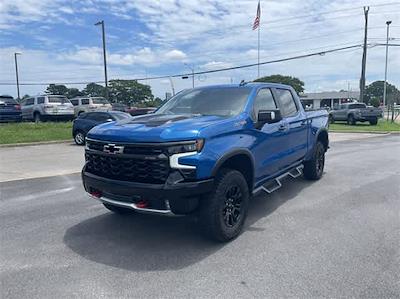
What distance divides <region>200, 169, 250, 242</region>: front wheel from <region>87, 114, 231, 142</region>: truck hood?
63 centimetres

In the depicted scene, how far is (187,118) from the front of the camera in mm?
4676

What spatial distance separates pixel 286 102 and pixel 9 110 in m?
18.7

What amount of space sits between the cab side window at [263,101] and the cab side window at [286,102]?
28 cm

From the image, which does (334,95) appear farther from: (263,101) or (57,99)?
(263,101)

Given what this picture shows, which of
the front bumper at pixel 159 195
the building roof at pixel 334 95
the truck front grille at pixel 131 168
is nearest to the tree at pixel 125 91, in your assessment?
the building roof at pixel 334 95

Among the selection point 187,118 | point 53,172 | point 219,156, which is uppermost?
point 187,118

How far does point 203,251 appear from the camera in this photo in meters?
4.18

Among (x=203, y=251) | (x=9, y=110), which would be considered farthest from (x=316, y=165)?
(x=9, y=110)

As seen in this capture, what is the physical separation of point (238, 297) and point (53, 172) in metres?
7.33

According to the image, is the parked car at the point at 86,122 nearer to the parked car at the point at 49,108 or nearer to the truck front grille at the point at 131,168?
the parked car at the point at 49,108

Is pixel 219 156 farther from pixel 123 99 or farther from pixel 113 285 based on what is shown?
pixel 123 99

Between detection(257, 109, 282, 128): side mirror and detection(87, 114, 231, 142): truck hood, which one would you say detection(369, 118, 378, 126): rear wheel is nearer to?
detection(257, 109, 282, 128): side mirror

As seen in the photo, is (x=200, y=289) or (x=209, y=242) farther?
(x=209, y=242)

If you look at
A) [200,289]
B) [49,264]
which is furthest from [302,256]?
[49,264]
